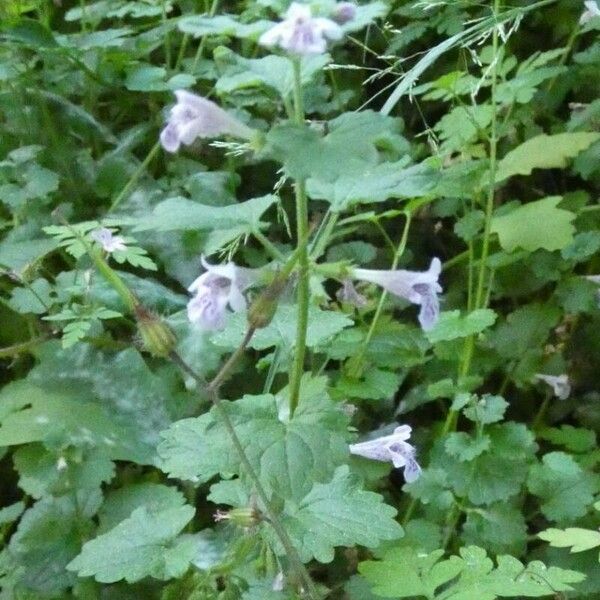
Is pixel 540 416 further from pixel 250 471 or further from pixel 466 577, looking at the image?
pixel 250 471

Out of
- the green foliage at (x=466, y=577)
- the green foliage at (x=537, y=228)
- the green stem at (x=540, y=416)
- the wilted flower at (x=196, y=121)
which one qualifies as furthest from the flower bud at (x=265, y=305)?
the green stem at (x=540, y=416)

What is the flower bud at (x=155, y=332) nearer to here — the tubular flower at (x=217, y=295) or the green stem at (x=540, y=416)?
the tubular flower at (x=217, y=295)

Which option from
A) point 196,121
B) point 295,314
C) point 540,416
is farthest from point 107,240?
point 540,416

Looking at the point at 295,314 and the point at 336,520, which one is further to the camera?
the point at 295,314

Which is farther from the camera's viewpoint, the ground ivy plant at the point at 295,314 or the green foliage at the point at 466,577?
the green foliage at the point at 466,577

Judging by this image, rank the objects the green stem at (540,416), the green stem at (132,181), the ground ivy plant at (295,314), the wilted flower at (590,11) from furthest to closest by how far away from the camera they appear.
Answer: the green stem at (132,181) < the green stem at (540,416) < the wilted flower at (590,11) < the ground ivy plant at (295,314)

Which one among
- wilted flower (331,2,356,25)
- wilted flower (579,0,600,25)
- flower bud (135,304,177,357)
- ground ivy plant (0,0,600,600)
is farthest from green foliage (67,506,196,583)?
wilted flower (579,0,600,25)

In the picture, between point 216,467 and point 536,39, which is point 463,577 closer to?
point 216,467
